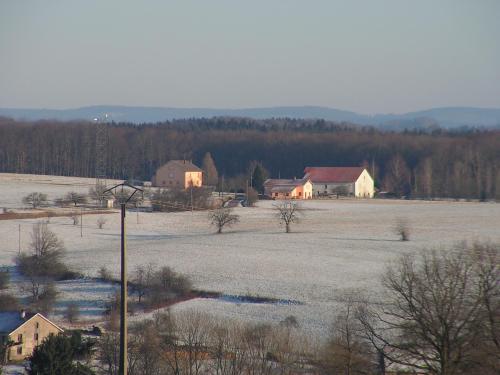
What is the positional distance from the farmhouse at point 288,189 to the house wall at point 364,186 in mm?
4051

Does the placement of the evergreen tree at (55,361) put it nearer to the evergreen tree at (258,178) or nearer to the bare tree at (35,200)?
the bare tree at (35,200)

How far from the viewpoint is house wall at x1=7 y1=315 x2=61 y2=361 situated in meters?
16.8

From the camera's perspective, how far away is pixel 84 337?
16.9 meters

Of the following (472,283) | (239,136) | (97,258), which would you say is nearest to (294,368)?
(472,283)

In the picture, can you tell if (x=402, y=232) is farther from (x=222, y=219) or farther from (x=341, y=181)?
(x=341, y=181)

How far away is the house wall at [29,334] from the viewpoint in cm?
1678

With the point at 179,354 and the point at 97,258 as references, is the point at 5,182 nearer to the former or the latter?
the point at 97,258

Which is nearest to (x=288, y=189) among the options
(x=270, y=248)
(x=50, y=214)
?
(x=50, y=214)

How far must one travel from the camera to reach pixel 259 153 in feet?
254

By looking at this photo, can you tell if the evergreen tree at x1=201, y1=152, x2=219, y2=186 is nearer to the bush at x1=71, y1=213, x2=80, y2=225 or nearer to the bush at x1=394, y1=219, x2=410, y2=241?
the bush at x1=71, y1=213, x2=80, y2=225

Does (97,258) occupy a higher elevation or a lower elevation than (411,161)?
lower

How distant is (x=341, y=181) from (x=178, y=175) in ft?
32.7

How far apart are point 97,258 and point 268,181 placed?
27570 millimetres

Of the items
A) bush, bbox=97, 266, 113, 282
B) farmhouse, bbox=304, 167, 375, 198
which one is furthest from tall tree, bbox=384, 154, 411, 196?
bush, bbox=97, 266, 113, 282
